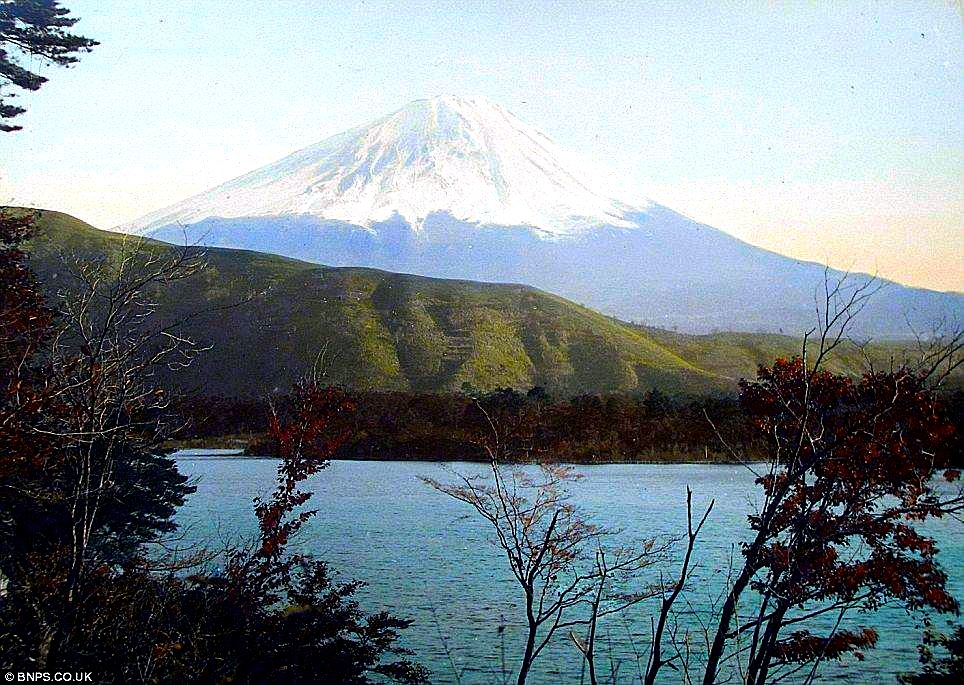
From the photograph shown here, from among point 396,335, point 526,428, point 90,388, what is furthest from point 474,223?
point 90,388

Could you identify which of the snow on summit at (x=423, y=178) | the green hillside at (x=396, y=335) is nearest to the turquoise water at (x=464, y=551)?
the green hillside at (x=396, y=335)

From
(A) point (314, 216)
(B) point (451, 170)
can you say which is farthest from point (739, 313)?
(A) point (314, 216)

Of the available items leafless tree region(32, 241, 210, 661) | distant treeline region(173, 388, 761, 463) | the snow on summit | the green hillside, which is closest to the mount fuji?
the snow on summit

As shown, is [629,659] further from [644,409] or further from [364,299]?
[364,299]

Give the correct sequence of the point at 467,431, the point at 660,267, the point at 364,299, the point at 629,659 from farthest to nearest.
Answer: the point at 660,267 → the point at 364,299 → the point at 467,431 → the point at 629,659

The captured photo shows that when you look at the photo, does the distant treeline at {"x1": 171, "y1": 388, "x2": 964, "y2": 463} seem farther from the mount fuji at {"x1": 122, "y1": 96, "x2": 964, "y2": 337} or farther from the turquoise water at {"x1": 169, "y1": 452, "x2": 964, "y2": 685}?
the mount fuji at {"x1": 122, "y1": 96, "x2": 964, "y2": 337}

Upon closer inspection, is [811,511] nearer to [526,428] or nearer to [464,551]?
[464,551]

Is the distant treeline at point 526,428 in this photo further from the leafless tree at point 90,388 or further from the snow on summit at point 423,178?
the snow on summit at point 423,178

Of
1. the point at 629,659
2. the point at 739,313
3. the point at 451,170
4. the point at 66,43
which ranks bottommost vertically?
the point at 629,659
